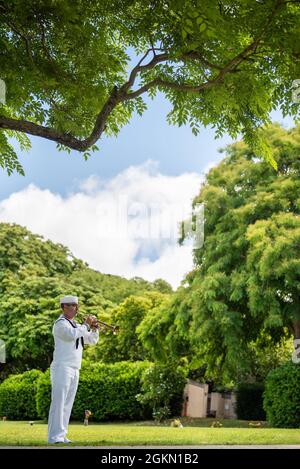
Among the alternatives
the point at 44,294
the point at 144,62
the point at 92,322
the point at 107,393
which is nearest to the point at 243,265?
the point at 107,393

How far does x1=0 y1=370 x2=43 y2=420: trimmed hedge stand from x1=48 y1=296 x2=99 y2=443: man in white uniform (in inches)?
508

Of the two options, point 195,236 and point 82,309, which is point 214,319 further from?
point 82,309

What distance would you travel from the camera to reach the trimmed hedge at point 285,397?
14.8 metres

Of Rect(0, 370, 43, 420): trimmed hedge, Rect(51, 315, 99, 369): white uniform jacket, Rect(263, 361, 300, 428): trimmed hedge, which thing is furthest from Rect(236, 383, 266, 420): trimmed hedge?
Rect(51, 315, 99, 369): white uniform jacket

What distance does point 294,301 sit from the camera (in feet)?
53.9

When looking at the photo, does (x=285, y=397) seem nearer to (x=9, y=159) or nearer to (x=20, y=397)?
(x=9, y=159)

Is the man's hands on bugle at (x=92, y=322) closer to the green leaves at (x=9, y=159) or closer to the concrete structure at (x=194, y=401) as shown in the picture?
Answer: the green leaves at (x=9, y=159)

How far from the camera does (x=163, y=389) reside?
18.9m

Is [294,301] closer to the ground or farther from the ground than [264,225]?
closer to the ground

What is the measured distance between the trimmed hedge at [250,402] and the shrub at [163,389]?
5.78 ft

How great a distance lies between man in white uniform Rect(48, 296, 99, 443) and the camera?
726cm

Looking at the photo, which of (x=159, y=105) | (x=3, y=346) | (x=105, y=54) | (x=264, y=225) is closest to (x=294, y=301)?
(x=264, y=225)

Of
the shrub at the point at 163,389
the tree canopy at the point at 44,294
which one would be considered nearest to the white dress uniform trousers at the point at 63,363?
the shrub at the point at 163,389
